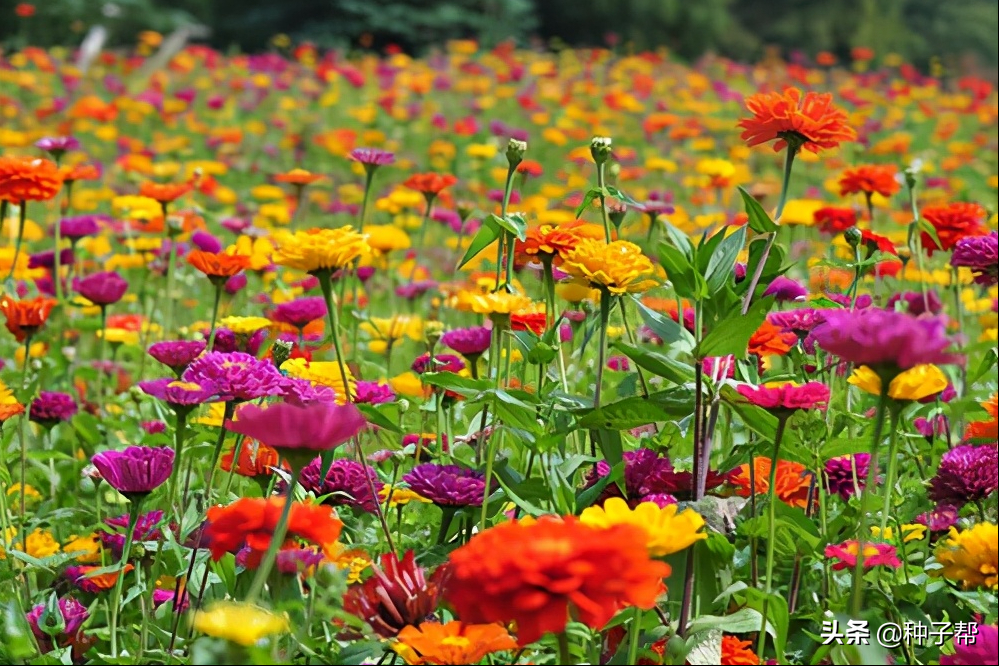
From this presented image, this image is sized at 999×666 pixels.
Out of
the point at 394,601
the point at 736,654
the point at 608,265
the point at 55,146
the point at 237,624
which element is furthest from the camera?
the point at 55,146

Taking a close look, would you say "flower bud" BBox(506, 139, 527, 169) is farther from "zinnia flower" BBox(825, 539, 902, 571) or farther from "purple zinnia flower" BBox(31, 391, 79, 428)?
"purple zinnia flower" BBox(31, 391, 79, 428)

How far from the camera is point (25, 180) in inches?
70.7

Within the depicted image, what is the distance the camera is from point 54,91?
766cm

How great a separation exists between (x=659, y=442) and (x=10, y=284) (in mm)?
1326

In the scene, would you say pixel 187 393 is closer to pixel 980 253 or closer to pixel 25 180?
pixel 25 180

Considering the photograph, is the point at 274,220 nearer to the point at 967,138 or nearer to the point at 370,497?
the point at 370,497

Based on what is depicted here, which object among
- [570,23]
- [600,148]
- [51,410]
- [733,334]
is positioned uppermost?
[600,148]

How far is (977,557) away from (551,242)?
556 mm

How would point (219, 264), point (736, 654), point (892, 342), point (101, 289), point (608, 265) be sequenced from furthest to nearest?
point (101, 289) < point (219, 264) < point (608, 265) < point (736, 654) < point (892, 342)

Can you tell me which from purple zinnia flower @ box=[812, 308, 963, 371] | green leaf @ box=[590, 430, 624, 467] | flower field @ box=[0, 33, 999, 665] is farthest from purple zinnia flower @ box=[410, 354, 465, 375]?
purple zinnia flower @ box=[812, 308, 963, 371]

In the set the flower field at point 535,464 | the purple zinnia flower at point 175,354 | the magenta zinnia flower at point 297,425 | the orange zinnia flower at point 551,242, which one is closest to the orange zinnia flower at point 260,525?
the flower field at point 535,464

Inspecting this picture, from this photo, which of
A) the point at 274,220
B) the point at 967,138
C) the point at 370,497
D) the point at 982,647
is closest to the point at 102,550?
the point at 370,497

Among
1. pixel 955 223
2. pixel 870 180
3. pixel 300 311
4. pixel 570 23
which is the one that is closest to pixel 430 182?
pixel 300 311

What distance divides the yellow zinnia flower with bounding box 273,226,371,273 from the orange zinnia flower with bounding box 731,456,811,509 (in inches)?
21.9
